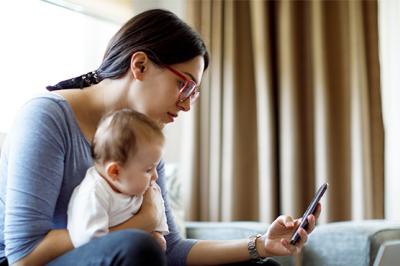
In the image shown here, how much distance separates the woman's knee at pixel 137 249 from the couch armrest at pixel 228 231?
0.97 meters

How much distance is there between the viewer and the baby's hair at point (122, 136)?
3.54 ft

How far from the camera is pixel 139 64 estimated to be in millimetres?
1286

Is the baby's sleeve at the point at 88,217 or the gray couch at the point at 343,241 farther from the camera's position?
the gray couch at the point at 343,241

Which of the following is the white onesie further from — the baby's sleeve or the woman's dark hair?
the woman's dark hair

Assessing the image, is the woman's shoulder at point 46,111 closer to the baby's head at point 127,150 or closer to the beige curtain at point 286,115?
the baby's head at point 127,150

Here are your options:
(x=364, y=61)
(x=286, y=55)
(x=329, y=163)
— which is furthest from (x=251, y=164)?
(x=364, y=61)

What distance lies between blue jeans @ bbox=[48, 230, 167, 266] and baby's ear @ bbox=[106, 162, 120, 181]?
0.18m

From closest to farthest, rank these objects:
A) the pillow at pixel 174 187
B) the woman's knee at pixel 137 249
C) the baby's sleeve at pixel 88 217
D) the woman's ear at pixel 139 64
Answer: the woman's knee at pixel 137 249 → the baby's sleeve at pixel 88 217 → the woman's ear at pixel 139 64 → the pillow at pixel 174 187

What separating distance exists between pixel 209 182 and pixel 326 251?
0.83 m

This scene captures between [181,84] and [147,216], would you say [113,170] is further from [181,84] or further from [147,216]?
[181,84]

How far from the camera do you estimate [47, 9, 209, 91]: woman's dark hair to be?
4.24 feet

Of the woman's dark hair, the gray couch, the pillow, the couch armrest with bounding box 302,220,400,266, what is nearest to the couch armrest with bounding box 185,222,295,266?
the gray couch

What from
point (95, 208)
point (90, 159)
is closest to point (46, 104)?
point (90, 159)

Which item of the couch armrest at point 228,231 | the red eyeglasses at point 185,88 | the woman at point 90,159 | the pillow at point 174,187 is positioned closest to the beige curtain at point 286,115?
the pillow at point 174,187
